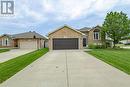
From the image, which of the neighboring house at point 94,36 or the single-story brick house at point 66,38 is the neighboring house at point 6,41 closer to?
the single-story brick house at point 66,38

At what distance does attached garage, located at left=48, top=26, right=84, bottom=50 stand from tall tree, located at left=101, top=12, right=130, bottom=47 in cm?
551

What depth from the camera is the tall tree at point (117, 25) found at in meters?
49.5

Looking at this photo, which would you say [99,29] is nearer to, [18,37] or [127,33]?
[127,33]

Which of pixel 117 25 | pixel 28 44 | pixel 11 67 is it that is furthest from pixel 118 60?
pixel 28 44

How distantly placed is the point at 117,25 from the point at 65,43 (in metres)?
10.8

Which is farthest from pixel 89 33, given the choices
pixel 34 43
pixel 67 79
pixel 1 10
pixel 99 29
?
pixel 67 79

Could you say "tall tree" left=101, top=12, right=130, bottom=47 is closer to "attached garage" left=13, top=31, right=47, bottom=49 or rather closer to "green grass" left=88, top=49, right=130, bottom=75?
"attached garage" left=13, top=31, right=47, bottom=49

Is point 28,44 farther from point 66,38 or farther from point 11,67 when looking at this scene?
point 11,67

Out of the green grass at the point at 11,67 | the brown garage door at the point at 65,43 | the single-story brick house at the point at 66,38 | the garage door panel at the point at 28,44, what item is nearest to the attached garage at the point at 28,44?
the garage door panel at the point at 28,44

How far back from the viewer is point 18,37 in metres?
59.0

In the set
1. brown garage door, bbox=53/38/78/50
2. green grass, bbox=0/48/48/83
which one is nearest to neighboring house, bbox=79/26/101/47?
brown garage door, bbox=53/38/78/50

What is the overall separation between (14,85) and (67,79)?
2.42 m

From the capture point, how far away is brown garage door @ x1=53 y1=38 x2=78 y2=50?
168 ft

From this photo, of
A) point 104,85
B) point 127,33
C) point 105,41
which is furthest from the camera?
point 105,41
